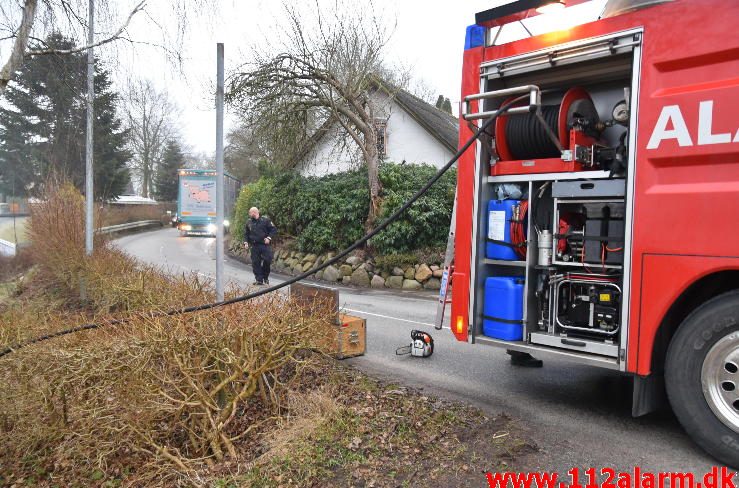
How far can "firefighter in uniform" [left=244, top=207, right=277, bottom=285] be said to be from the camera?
43.1ft

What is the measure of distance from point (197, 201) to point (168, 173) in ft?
101

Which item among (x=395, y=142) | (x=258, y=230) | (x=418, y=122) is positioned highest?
(x=418, y=122)

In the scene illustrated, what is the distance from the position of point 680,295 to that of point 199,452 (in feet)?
11.6

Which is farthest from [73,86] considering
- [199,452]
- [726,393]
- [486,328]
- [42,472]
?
[726,393]

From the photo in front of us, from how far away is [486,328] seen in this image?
4684 mm

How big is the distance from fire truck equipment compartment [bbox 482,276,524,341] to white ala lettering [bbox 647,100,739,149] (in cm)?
150

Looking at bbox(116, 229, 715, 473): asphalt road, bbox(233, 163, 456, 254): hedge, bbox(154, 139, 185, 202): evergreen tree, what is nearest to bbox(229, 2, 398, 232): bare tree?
bbox(233, 163, 456, 254): hedge

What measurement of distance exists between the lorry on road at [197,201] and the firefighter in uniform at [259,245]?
1709 cm

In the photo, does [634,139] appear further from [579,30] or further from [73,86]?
[73,86]

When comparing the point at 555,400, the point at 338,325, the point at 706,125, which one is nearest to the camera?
the point at 706,125

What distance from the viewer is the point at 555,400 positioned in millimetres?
4973

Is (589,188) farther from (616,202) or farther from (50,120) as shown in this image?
(50,120)

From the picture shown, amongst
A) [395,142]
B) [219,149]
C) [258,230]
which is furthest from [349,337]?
[395,142]

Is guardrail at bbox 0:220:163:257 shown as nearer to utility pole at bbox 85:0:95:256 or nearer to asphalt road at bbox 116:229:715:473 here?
utility pole at bbox 85:0:95:256
